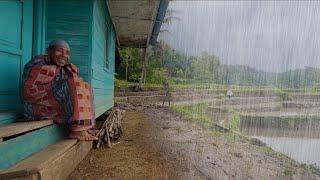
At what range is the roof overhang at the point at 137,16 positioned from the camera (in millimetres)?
6195

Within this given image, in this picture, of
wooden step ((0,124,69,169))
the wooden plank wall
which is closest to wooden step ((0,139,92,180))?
wooden step ((0,124,69,169))

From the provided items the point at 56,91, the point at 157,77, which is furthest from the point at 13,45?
the point at 157,77

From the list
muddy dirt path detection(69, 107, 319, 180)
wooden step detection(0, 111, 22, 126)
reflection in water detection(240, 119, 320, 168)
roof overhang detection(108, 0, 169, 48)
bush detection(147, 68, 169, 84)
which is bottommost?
reflection in water detection(240, 119, 320, 168)

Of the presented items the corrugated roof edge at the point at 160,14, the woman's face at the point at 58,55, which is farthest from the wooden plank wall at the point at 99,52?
the woman's face at the point at 58,55

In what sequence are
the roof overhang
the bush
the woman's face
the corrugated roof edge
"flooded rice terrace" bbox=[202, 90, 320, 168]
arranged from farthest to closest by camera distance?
the bush < "flooded rice terrace" bbox=[202, 90, 320, 168] < the roof overhang < the corrugated roof edge < the woman's face

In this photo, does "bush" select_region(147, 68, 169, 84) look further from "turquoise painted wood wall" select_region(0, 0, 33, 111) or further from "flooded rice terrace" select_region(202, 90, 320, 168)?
"turquoise painted wood wall" select_region(0, 0, 33, 111)

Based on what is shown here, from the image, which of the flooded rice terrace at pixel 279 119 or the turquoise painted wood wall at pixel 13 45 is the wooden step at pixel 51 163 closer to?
the turquoise painted wood wall at pixel 13 45

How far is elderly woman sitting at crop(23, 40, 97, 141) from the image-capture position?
140 inches

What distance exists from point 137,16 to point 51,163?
4.92 meters

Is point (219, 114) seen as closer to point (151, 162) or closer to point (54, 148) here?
point (151, 162)

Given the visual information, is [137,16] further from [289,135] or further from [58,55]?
[289,135]

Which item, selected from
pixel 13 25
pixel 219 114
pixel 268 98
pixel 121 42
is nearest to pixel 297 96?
pixel 219 114

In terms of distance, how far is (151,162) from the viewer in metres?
4.65

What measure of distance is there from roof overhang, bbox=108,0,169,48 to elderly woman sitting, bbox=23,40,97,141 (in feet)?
8.55
